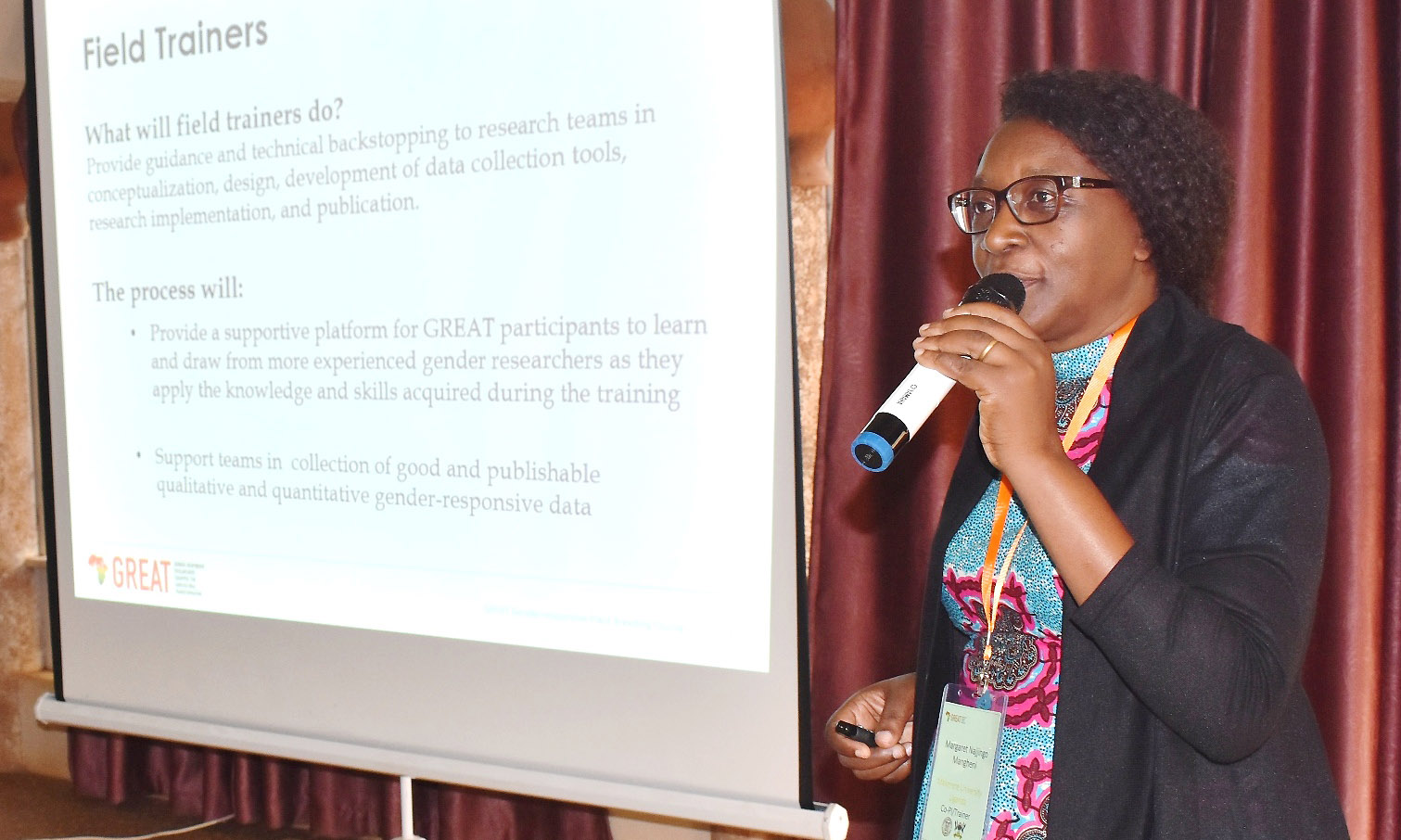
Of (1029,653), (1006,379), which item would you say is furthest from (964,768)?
(1006,379)

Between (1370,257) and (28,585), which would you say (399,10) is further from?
(28,585)

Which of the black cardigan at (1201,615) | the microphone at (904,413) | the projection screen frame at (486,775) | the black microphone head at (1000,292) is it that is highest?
the black microphone head at (1000,292)

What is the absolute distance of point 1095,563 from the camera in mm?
1059

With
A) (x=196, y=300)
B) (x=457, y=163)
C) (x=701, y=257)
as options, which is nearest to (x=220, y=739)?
(x=196, y=300)

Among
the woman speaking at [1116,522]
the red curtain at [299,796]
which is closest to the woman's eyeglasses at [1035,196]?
the woman speaking at [1116,522]

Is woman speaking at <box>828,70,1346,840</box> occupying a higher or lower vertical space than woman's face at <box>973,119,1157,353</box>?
lower

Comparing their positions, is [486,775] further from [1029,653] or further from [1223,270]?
[1223,270]

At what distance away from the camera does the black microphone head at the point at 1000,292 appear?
3.98 ft

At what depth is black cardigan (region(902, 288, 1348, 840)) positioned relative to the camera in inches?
41.0

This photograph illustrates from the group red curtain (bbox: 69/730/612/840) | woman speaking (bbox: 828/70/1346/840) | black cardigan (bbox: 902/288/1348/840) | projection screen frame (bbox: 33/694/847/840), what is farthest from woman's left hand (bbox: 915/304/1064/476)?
red curtain (bbox: 69/730/612/840)

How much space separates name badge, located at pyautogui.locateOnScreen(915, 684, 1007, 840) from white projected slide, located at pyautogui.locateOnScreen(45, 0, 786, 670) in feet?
1.37

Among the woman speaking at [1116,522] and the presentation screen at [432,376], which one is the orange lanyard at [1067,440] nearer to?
the woman speaking at [1116,522]

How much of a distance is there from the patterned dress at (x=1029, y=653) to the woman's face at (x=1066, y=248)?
6 centimetres

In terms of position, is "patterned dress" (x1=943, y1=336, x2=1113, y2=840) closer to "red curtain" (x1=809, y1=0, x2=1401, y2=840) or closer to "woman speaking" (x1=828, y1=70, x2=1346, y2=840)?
"woman speaking" (x1=828, y1=70, x2=1346, y2=840)
